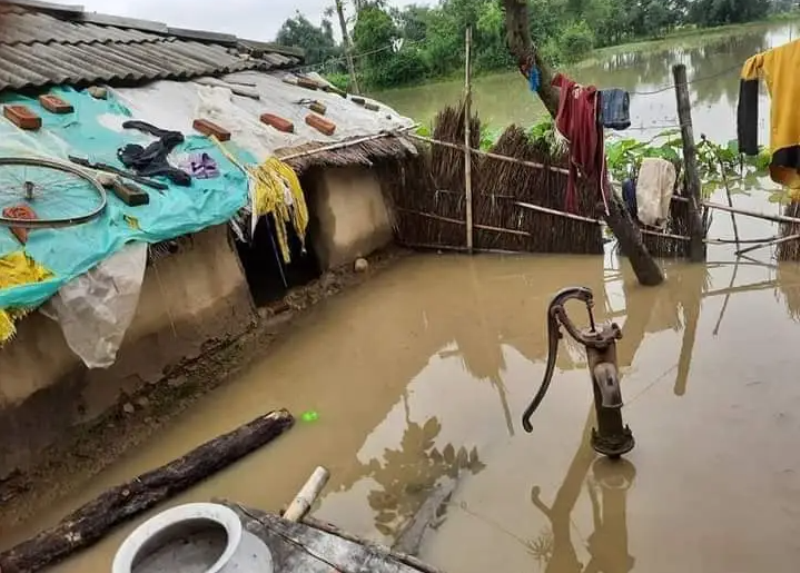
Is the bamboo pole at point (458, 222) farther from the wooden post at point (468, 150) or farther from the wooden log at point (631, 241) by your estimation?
the wooden log at point (631, 241)

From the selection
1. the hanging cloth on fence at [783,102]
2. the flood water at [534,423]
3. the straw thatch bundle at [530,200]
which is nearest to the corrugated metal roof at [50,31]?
the flood water at [534,423]

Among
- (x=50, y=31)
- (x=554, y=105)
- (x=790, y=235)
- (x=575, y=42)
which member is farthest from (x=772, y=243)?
(x=575, y=42)

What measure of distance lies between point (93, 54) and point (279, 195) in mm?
2795

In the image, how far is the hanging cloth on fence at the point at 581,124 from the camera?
5695 mm

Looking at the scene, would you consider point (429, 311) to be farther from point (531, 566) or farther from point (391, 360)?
point (531, 566)

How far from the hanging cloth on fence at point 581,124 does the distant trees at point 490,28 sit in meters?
15.3

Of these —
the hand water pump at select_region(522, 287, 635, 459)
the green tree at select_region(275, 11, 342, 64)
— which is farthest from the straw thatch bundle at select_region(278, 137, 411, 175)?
the green tree at select_region(275, 11, 342, 64)

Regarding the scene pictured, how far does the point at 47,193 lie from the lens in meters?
4.88

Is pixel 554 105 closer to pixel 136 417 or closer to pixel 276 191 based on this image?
pixel 276 191

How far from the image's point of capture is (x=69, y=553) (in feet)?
12.2

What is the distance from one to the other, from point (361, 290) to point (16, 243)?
373 cm

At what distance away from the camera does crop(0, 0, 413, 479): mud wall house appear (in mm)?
4425

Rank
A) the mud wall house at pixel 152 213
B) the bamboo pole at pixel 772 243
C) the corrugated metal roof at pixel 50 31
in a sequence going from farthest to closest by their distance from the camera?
the corrugated metal roof at pixel 50 31 → the bamboo pole at pixel 772 243 → the mud wall house at pixel 152 213

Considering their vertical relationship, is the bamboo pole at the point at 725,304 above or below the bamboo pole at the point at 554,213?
below
